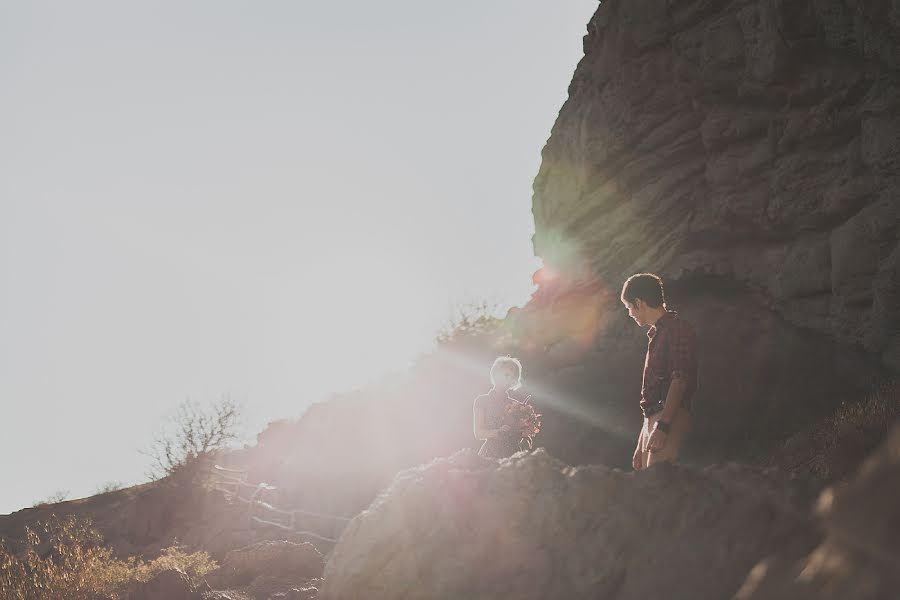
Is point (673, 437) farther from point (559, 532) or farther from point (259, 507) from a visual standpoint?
point (259, 507)

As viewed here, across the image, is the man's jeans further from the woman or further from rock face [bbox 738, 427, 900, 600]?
rock face [bbox 738, 427, 900, 600]

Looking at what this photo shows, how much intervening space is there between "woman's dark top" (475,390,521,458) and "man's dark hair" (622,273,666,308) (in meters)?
1.83

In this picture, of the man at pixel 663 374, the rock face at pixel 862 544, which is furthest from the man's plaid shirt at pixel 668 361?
the rock face at pixel 862 544

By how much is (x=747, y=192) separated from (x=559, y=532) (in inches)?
402

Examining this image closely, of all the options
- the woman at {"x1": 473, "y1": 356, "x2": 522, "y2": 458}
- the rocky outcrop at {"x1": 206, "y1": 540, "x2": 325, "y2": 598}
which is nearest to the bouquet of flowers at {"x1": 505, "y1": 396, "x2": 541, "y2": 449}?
the woman at {"x1": 473, "y1": 356, "x2": 522, "y2": 458}

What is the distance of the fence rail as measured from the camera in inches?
595

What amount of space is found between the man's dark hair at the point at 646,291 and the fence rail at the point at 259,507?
1156 centimetres

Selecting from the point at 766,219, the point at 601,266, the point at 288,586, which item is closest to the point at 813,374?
the point at 766,219

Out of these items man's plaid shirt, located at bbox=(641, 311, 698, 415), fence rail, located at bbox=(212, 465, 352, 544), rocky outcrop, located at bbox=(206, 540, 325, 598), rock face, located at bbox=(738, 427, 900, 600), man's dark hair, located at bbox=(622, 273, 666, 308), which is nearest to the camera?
rock face, located at bbox=(738, 427, 900, 600)

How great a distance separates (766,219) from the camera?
10898 millimetres

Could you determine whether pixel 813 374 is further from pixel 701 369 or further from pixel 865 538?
pixel 865 538

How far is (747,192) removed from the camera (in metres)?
11.2

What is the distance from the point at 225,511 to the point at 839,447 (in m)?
14.9

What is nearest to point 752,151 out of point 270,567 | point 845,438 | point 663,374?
point 845,438
